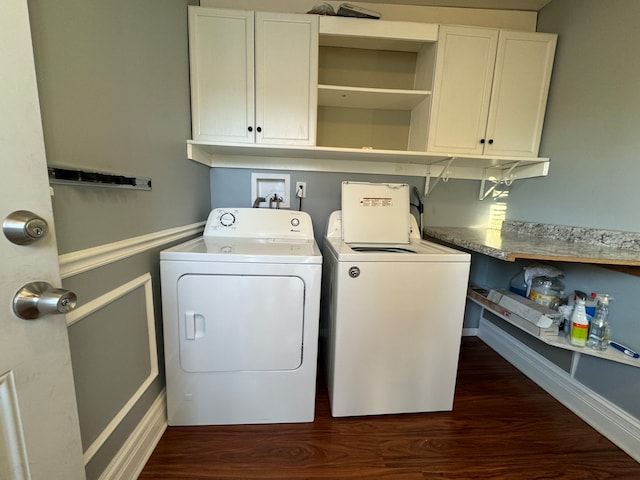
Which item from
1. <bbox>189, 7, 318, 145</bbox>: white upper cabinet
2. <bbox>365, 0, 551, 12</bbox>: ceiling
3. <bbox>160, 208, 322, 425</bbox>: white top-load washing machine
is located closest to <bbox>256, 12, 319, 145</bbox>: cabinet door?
<bbox>189, 7, 318, 145</bbox>: white upper cabinet

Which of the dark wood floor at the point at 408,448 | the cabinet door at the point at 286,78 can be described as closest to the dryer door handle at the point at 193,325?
the dark wood floor at the point at 408,448

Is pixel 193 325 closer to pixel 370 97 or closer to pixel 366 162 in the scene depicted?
pixel 366 162

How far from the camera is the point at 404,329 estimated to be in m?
1.39

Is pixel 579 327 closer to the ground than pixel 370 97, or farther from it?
closer to the ground

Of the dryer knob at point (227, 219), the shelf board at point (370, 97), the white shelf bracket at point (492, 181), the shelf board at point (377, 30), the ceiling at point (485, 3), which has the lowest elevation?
the dryer knob at point (227, 219)

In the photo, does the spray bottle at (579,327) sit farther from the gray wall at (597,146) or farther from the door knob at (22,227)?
the door knob at (22,227)

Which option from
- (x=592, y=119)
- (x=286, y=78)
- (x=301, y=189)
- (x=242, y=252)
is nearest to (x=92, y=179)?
(x=242, y=252)

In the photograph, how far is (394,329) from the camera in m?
1.38

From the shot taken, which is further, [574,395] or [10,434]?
[574,395]

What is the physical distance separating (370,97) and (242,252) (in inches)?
52.1

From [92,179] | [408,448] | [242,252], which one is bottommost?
[408,448]

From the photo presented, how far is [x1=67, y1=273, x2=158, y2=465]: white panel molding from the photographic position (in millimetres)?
847

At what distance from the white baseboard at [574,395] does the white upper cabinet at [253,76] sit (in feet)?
6.69

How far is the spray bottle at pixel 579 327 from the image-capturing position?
1370 mm
